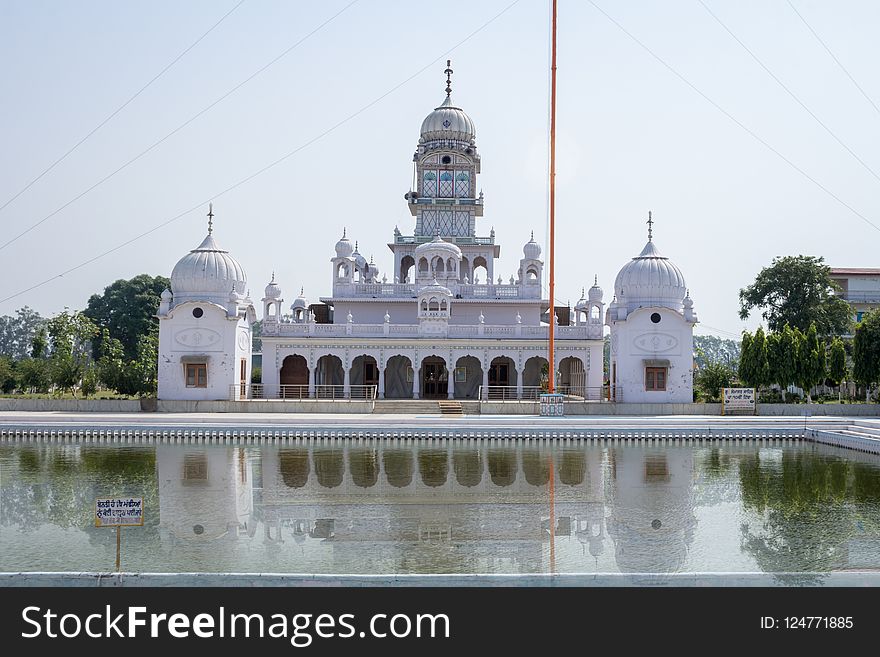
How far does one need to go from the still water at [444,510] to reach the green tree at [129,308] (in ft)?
150

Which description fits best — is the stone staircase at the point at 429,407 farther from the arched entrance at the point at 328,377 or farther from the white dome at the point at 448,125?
the white dome at the point at 448,125

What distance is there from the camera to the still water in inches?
448

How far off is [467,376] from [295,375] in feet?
27.9

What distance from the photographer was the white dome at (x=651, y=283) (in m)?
37.1

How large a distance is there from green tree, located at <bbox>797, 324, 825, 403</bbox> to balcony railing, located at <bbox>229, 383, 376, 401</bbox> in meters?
18.5

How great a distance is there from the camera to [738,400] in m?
32.5

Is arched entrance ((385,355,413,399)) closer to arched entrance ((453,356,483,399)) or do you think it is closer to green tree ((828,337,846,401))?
arched entrance ((453,356,483,399))

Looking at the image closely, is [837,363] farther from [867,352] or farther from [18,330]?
[18,330]

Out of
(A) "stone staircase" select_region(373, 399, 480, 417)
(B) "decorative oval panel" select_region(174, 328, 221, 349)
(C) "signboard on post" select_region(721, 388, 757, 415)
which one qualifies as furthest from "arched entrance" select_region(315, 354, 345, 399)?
(C) "signboard on post" select_region(721, 388, 757, 415)

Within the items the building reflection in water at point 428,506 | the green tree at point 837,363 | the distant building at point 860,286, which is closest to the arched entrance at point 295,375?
the building reflection in water at point 428,506

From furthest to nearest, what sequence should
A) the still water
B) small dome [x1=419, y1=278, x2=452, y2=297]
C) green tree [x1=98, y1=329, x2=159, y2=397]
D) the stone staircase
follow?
green tree [x1=98, y1=329, x2=159, y2=397], small dome [x1=419, y1=278, x2=452, y2=297], the stone staircase, the still water

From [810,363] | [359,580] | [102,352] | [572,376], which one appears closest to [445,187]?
[572,376]

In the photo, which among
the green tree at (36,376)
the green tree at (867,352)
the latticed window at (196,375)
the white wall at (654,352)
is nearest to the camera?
the green tree at (867,352)
